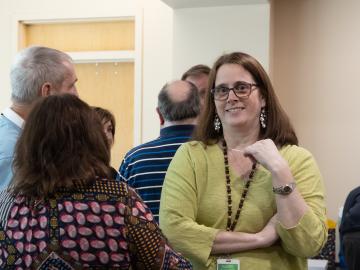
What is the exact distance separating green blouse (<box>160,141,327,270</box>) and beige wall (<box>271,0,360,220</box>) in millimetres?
2529

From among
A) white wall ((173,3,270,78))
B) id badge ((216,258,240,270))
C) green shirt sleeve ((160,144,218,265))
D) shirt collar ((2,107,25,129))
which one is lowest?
id badge ((216,258,240,270))

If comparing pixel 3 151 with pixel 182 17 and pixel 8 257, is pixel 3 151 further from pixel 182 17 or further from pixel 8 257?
pixel 182 17

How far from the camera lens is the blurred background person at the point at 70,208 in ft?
4.36

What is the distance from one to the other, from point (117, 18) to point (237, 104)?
306 cm

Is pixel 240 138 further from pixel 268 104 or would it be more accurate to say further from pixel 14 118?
pixel 14 118

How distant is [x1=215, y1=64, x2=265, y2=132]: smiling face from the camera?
176 centimetres

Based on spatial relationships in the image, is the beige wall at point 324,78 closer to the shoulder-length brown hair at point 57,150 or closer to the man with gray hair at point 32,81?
the man with gray hair at point 32,81

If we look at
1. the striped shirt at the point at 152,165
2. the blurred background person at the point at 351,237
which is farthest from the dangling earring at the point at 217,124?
the blurred background person at the point at 351,237

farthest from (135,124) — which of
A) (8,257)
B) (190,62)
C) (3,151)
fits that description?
(8,257)

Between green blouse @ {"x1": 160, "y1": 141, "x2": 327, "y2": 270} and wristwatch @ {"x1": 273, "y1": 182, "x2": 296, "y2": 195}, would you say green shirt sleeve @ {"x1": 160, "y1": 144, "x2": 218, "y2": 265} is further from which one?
wristwatch @ {"x1": 273, "y1": 182, "x2": 296, "y2": 195}

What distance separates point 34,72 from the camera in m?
2.13

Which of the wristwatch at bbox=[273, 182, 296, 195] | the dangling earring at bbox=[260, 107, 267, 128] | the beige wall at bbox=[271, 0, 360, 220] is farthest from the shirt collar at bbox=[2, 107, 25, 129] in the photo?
the beige wall at bbox=[271, 0, 360, 220]

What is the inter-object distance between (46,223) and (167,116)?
1.19 metres

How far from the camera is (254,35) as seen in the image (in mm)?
3889
